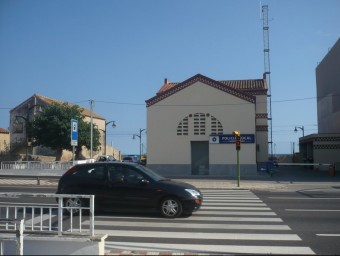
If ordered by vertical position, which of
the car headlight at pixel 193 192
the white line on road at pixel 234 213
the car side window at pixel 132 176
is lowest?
the white line on road at pixel 234 213

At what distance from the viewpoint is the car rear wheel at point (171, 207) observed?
10.8m

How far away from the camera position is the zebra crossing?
740 cm

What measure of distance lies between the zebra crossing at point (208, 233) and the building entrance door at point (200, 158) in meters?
22.6

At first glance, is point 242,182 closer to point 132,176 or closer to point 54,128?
point 132,176

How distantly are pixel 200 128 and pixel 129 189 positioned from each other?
24.5m

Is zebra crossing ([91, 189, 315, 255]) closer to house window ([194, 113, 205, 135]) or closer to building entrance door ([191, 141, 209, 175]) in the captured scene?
building entrance door ([191, 141, 209, 175])

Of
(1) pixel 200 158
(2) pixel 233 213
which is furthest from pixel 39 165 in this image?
(2) pixel 233 213

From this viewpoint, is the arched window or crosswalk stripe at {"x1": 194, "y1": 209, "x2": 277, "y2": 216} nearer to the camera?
crosswalk stripe at {"x1": 194, "y1": 209, "x2": 277, "y2": 216}

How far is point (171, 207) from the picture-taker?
428 inches

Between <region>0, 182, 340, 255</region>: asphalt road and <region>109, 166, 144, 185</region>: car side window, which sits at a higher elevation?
<region>109, 166, 144, 185</region>: car side window

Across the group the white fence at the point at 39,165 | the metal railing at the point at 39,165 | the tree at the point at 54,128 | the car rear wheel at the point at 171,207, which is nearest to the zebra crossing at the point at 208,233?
the car rear wheel at the point at 171,207

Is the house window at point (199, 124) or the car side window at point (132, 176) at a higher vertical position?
the house window at point (199, 124)

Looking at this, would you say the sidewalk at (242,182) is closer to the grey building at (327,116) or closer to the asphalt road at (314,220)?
the asphalt road at (314,220)

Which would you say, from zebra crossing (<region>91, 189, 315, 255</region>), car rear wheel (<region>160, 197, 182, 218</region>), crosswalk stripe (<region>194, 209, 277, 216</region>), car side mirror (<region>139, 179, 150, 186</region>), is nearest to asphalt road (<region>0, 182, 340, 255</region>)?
zebra crossing (<region>91, 189, 315, 255</region>)
